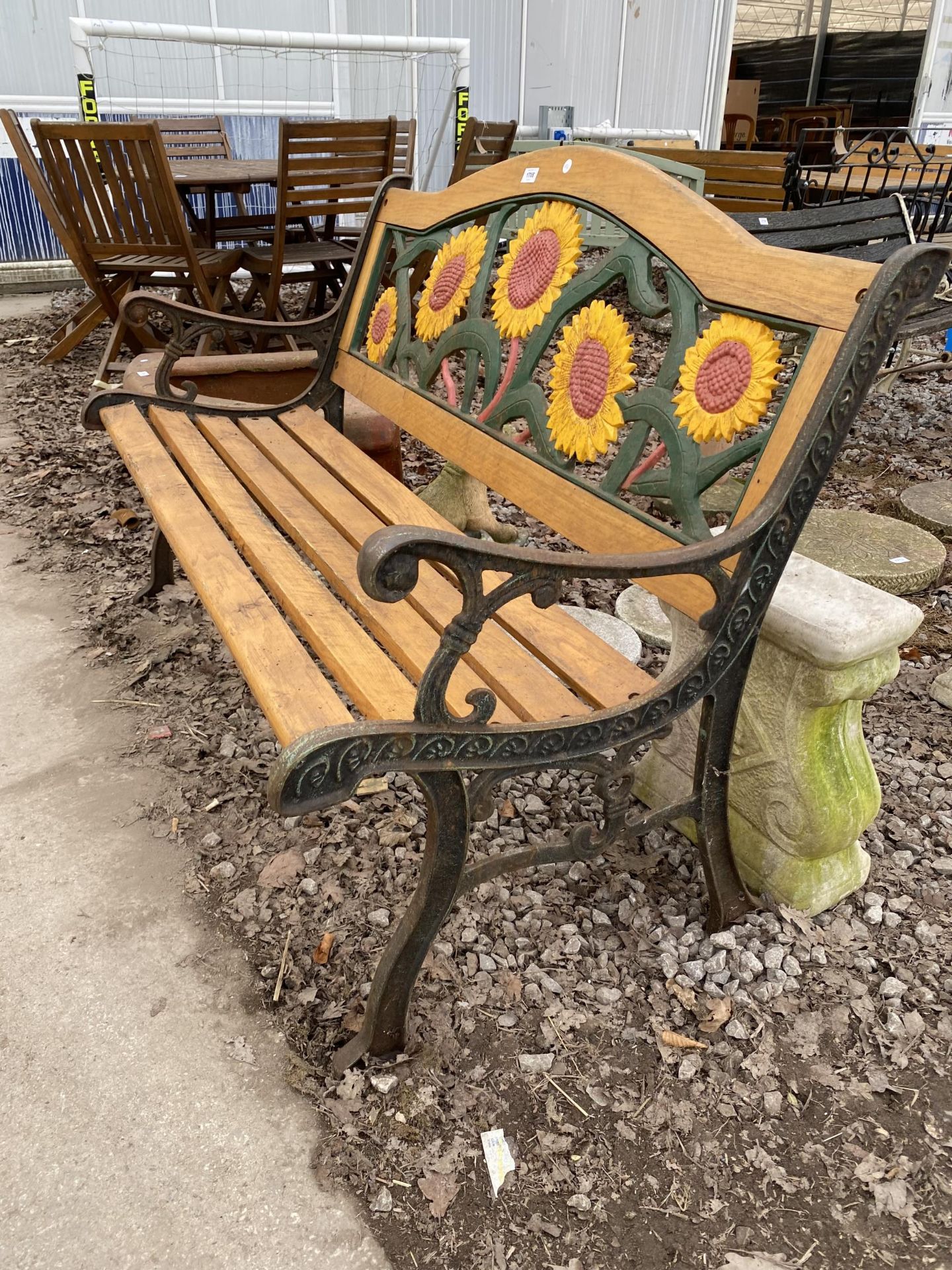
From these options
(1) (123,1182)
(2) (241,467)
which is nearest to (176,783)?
(2) (241,467)

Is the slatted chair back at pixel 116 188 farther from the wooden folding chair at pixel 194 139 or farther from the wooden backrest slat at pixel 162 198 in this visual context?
the wooden folding chair at pixel 194 139

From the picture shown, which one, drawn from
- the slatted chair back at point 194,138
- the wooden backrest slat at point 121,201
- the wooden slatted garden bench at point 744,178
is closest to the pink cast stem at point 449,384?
the wooden backrest slat at point 121,201

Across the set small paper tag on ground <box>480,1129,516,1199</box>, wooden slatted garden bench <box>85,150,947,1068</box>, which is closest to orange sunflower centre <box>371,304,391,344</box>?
wooden slatted garden bench <box>85,150,947,1068</box>

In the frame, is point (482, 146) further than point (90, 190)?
Yes

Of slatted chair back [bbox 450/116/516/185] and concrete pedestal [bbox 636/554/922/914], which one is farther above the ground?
slatted chair back [bbox 450/116/516/185]

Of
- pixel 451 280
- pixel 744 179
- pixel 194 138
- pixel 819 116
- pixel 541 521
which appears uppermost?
pixel 819 116

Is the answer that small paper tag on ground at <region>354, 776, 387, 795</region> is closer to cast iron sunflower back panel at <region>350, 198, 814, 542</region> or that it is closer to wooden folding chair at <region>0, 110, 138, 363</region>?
cast iron sunflower back panel at <region>350, 198, 814, 542</region>

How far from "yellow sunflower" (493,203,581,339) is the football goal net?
20.1ft

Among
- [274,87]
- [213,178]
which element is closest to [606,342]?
[213,178]

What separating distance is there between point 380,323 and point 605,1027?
1.95 meters

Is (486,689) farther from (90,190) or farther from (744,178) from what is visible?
(744,178)

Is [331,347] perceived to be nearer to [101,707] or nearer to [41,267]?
[101,707]

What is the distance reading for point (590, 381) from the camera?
6.37 feet

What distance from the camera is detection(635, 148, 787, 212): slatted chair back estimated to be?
5.77 m
